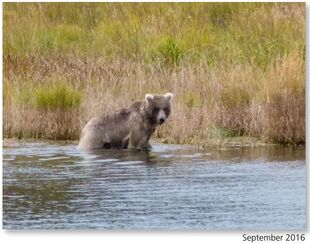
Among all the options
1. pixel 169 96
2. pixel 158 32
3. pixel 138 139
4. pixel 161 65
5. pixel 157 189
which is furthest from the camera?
pixel 161 65

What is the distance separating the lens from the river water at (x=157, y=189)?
1091 cm

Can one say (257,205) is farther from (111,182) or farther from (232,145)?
(232,145)

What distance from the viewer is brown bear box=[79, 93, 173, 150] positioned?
46.3 ft

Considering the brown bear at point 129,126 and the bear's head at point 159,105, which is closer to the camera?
the bear's head at point 159,105

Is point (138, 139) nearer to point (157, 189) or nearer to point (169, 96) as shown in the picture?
point (169, 96)

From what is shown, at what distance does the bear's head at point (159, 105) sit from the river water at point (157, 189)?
0.41 meters

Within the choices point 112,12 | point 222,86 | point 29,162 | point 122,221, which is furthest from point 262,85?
point 122,221

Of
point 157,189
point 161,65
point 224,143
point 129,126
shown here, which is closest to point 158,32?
point 161,65

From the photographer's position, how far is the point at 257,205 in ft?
37.0

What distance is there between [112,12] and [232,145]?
6.70 feet

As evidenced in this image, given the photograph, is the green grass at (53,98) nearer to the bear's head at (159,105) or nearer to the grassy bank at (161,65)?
the grassy bank at (161,65)

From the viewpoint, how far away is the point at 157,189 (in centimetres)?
1188

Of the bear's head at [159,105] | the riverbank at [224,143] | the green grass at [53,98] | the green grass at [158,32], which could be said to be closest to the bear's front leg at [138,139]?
the bear's head at [159,105]

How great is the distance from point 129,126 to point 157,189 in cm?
267
